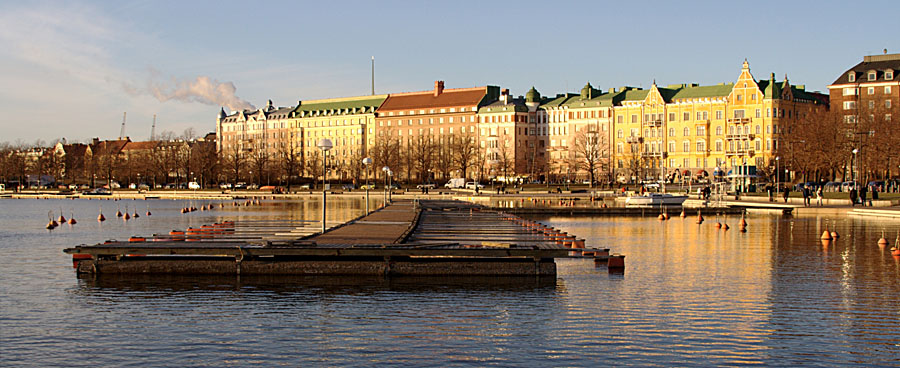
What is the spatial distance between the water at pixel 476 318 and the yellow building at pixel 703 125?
12654 centimetres

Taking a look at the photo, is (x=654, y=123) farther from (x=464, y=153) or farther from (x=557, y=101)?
(x=464, y=153)

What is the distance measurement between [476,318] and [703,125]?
149 m

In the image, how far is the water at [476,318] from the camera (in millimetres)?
19359

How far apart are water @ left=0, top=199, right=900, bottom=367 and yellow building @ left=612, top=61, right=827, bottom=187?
415ft

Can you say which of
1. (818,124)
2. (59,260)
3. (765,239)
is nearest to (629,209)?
(765,239)

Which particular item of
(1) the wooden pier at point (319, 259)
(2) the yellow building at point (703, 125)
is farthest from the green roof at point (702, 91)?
(1) the wooden pier at point (319, 259)

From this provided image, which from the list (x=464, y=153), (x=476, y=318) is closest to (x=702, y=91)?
(x=464, y=153)

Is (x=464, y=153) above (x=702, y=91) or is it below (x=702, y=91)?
below

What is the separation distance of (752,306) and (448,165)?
153 m

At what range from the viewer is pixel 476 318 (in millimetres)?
23406

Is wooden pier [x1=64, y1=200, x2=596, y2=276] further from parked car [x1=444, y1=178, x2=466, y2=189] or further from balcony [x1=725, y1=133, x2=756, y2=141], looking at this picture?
balcony [x1=725, y1=133, x2=756, y2=141]

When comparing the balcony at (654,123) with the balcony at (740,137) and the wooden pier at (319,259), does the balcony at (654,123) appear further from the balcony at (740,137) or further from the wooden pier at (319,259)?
the wooden pier at (319,259)

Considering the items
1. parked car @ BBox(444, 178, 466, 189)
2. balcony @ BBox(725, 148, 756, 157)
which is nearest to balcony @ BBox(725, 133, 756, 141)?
balcony @ BBox(725, 148, 756, 157)

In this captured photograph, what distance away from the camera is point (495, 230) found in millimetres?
49688
